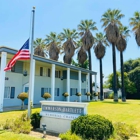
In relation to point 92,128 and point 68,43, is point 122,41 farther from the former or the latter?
point 92,128

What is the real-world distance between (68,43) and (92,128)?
105 feet

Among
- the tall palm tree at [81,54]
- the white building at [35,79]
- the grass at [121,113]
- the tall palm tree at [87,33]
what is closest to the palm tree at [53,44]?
the tall palm tree at [81,54]

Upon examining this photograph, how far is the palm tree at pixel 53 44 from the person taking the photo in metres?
38.0

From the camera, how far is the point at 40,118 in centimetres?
834

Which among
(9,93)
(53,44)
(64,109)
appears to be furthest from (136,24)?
(64,109)

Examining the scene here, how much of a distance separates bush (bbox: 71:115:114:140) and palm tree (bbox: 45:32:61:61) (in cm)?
3229

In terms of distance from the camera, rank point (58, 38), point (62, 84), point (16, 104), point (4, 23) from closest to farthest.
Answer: point (4, 23), point (16, 104), point (62, 84), point (58, 38)

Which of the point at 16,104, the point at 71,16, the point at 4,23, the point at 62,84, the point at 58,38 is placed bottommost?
the point at 16,104

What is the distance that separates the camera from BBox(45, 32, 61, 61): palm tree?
125 ft

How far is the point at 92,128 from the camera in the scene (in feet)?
19.0

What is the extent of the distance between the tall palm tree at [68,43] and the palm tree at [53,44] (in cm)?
197

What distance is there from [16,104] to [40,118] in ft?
43.7

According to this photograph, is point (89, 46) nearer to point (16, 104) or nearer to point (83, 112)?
point (16, 104)

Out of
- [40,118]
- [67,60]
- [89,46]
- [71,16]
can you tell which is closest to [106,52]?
[89,46]
